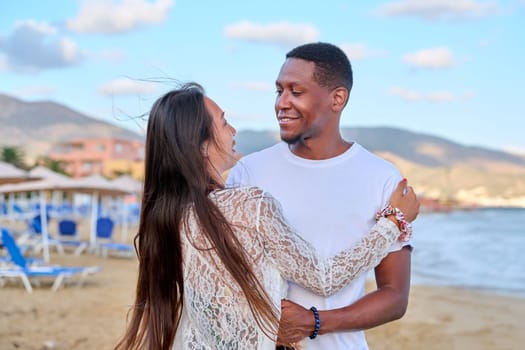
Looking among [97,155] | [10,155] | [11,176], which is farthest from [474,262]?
[97,155]

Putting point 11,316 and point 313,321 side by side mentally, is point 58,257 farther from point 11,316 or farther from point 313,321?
point 313,321

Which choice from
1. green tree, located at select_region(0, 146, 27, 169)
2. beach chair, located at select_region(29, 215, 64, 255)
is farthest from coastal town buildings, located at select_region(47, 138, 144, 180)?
beach chair, located at select_region(29, 215, 64, 255)

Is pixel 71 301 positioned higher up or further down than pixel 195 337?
further down

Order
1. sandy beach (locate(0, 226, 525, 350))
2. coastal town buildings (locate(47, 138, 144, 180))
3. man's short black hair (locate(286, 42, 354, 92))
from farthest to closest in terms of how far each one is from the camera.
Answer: coastal town buildings (locate(47, 138, 144, 180)), sandy beach (locate(0, 226, 525, 350)), man's short black hair (locate(286, 42, 354, 92))

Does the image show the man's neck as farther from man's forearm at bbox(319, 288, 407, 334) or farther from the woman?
man's forearm at bbox(319, 288, 407, 334)

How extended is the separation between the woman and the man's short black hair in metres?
0.39

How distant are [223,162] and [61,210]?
30928 millimetres

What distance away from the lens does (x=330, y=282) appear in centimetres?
207

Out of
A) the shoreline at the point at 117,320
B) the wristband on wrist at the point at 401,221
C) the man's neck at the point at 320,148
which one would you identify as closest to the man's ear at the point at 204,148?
the man's neck at the point at 320,148

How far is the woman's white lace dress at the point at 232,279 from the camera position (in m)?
1.98

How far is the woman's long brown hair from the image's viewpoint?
196cm

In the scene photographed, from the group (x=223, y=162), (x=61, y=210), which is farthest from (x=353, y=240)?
(x=61, y=210)

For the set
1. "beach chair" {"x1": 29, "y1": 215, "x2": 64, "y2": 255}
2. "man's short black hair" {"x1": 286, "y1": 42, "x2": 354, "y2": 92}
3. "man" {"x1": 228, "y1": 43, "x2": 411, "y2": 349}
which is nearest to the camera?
"man" {"x1": 228, "y1": 43, "x2": 411, "y2": 349}

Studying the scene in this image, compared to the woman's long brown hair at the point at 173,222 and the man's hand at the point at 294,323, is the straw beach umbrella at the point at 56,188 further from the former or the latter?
the man's hand at the point at 294,323
